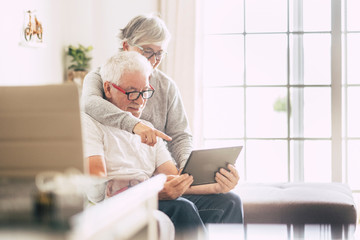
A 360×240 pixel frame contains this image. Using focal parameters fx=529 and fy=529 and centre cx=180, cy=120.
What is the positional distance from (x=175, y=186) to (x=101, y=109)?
1.49 feet

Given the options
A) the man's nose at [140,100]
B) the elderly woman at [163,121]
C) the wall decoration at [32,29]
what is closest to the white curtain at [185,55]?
the wall decoration at [32,29]

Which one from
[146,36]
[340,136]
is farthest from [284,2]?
[146,36]

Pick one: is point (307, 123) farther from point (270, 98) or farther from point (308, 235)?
point (308, 235)

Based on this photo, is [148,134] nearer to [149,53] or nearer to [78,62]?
[149,53]

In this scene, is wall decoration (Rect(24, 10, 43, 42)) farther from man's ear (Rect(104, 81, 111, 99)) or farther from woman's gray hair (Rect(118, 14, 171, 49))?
man's ear (Rect(104, 81, 111, 99))

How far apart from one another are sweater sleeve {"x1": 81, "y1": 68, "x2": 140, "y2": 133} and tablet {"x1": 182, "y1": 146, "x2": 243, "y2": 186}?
0.29m

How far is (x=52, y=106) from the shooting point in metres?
1.89

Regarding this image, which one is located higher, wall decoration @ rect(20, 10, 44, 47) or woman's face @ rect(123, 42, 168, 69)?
wall decoration @ rect(20, 10, 44, 47)

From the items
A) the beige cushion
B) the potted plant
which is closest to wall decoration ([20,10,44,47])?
the potted plant

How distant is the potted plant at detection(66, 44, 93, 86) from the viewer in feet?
15.3

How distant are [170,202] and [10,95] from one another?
0.76 metres

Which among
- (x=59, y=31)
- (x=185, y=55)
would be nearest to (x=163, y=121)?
(x=185, y=55)

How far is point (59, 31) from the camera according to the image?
4680mm

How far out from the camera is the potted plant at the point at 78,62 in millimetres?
4653
